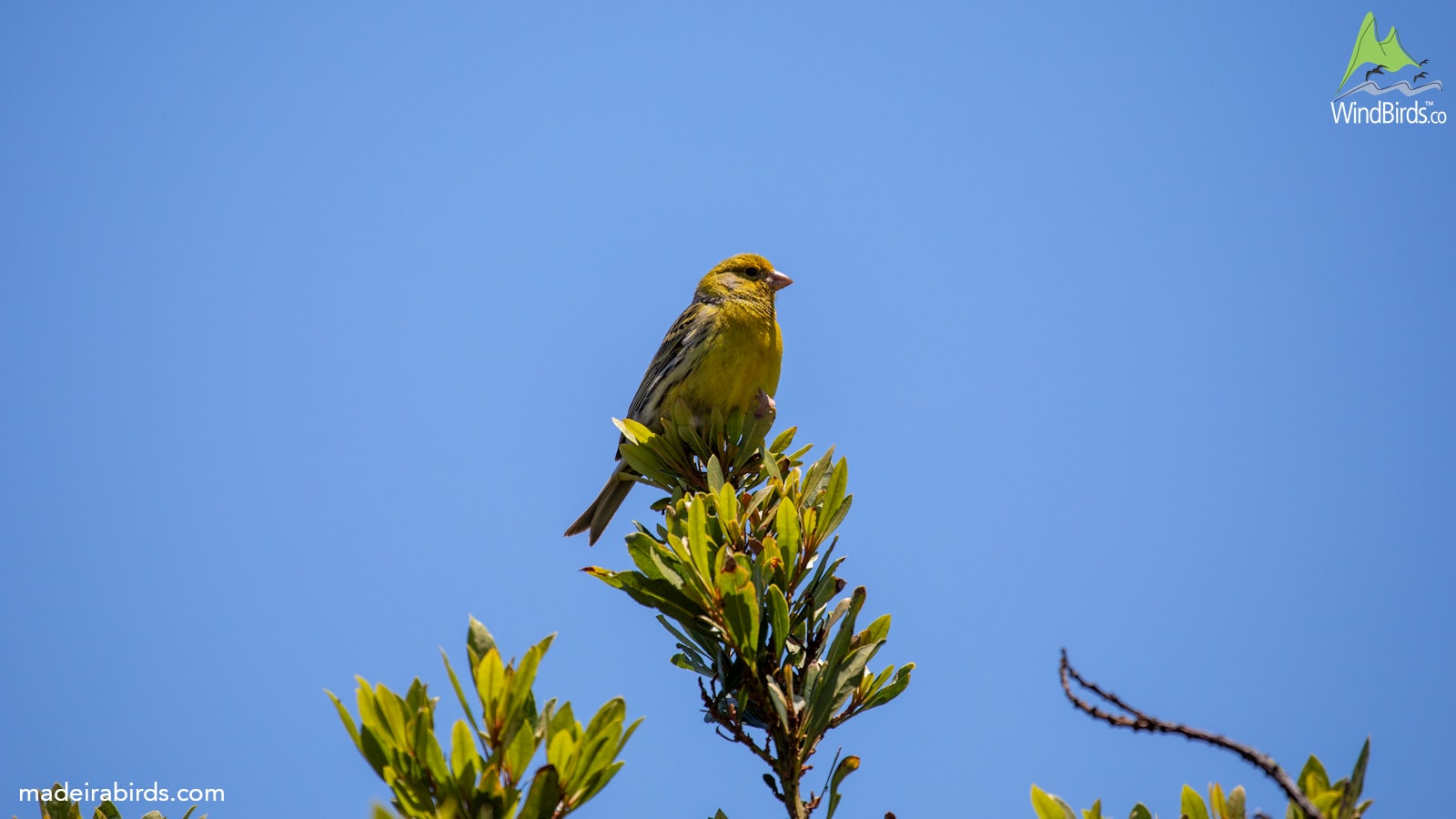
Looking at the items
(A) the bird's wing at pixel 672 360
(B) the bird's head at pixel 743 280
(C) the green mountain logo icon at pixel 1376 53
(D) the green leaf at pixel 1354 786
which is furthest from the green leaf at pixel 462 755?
(C) the green mountain logo icon at pixel 1376 53

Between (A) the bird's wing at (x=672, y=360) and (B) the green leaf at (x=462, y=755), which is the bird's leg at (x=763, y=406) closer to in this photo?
(A) the bird's wing at (x=672, y=360)

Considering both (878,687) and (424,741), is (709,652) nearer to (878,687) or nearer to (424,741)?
(878,687)

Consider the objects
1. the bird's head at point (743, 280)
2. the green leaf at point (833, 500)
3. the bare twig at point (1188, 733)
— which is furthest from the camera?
the bird's head at point (743, 280)

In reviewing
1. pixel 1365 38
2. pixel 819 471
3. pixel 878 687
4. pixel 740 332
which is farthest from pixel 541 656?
pixel 1365 38

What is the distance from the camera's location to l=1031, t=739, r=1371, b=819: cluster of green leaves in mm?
1830

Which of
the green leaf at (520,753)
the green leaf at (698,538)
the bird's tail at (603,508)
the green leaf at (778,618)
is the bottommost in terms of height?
the green leaf at (520,753)

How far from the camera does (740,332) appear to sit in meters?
5.59

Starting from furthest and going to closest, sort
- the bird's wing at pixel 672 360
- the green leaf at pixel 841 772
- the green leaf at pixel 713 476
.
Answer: the bird's wing at pixel 672 360
the green leaf at pixel 713 476
the green leaf at pixel 841 772

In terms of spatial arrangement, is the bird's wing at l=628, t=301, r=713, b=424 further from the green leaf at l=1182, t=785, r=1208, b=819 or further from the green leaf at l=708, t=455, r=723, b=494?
the green leaf at l=1182, t=785, r=1208, b=819

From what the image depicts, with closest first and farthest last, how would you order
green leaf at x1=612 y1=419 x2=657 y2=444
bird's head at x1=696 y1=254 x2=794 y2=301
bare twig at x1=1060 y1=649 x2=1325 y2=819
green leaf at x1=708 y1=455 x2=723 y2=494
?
bare twig at x1=1060 y1=649 x2=1325 y2=819, green leaf at x1=708 y1=455 x2=723 y2=494, green leaf at x1=612 y1=419 x2=657 y2=444, bird's head at x1=696 y1=254 x2=794 y2=301

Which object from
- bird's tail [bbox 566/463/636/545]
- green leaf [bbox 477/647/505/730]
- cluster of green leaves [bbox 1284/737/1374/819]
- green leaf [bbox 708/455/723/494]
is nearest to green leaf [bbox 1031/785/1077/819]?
cluster of green leaves [bbox 1284/737/1374/819]

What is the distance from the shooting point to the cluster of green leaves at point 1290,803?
1830 mm

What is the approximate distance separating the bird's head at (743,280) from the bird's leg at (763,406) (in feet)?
3.19

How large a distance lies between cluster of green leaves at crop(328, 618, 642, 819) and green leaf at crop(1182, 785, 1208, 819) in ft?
3.53
